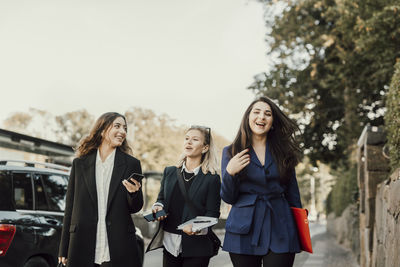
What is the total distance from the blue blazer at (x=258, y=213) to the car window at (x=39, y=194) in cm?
312

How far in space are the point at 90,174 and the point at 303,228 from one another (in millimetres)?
1678

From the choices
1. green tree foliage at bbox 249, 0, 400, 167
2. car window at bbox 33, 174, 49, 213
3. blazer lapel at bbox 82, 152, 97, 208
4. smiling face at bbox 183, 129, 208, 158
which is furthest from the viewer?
green tree foliage at bbox 249, 0, 400, 167

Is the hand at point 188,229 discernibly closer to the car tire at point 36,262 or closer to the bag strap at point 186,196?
the bag strap at point 186,196

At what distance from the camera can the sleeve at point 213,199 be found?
4841 millimetres

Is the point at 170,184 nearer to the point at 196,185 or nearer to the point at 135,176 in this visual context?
the point at 196,185

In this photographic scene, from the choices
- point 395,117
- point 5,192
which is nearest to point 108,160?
A: point 5,192

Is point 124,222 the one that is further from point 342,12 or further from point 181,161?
point 342,12

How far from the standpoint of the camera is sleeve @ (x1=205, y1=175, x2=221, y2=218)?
4841 mm

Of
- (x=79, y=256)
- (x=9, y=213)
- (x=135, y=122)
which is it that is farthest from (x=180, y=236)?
(x=135, y=122)

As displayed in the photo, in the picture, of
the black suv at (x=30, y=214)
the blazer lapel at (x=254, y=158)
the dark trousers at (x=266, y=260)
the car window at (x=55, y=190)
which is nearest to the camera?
the dark trousers at (x=266, y=260)

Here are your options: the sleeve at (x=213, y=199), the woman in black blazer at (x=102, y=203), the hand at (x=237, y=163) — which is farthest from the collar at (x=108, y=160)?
the hand at (x=237, y=163)

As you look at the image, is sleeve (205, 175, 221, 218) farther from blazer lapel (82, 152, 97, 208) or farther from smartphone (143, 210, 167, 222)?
blazer lapel (82, 152, 97, 208)

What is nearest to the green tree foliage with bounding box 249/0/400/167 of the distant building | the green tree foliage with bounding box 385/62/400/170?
the distant building

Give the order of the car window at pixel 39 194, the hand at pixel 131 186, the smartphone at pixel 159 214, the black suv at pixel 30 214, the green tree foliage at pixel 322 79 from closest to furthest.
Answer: the hand at pixel 131 186, the smartphone at pixel 159 214, the black suv at pixel 30 214, the car window at pixel 39 194, the green tree foliage at pixel 322 79
